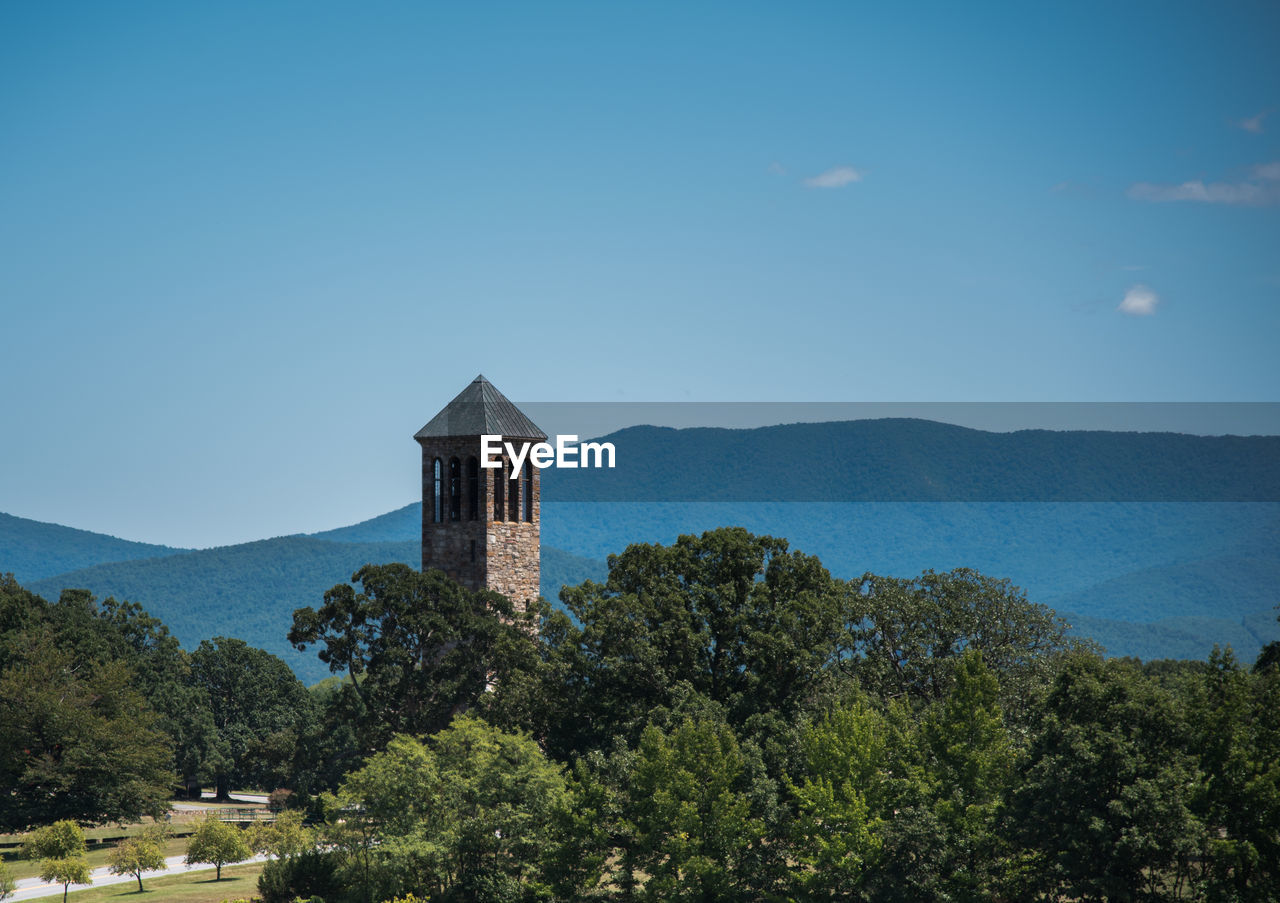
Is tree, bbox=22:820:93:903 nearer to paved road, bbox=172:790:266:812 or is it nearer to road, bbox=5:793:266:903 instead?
road, bbox=5:793:266:903

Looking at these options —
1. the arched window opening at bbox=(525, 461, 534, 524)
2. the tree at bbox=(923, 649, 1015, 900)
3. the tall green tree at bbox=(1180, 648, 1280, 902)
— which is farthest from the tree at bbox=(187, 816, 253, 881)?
the tall green tree at bbox=(1180, 648, 1280, 902)

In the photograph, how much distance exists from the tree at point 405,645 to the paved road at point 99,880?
389 inches

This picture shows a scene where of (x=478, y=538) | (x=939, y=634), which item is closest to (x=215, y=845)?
(x=478, y=538)

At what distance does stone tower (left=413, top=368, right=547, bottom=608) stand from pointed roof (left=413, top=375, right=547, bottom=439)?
5 centimetres

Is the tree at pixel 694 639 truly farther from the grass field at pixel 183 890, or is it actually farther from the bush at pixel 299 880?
the grass field at pixel 183 890

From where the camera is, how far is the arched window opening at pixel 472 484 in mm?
70000

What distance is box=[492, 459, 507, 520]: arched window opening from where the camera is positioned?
6994cm

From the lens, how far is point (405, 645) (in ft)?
201

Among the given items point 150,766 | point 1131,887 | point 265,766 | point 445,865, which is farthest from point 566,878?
point 265,766

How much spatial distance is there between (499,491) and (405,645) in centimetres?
1150

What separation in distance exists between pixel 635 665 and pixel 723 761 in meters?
8.55

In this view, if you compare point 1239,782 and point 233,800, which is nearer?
point 1239,782

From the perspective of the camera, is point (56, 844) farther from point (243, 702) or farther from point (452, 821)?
point (243, 702)

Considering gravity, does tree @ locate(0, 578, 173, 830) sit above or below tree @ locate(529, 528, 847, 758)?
below
